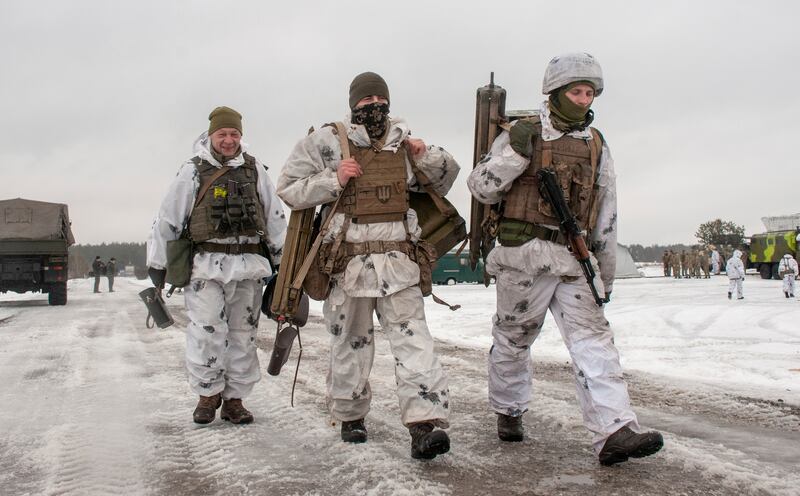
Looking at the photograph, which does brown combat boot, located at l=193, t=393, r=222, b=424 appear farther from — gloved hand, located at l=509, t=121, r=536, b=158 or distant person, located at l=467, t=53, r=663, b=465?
gloved hand, located at l=509, t=121, r=536, b=158

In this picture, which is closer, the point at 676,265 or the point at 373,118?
the point at 373,118

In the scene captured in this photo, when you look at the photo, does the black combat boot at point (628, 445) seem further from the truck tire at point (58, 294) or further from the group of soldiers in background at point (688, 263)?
the group of soldiers in background at point (688, 263)

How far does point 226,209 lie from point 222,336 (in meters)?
0.83

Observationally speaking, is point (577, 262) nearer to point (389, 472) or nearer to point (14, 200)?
point (389, 472)

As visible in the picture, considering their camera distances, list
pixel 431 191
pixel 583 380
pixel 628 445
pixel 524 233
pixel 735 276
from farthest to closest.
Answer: pixel 735 276 → pixel 431 191 → pixel 524 233 → pixel 583 380 → pixel 628 445

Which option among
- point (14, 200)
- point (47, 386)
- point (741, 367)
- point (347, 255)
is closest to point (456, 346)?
point (741, 367)

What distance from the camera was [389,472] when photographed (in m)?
3.14

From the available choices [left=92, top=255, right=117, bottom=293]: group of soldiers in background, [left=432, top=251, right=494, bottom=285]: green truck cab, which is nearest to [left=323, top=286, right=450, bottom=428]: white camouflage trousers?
[left=92, top=255, right=117, bottom=293]: group of soldiers in background

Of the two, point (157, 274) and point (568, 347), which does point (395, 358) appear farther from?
point (157, 274)

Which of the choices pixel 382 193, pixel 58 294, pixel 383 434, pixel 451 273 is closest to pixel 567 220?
pixel 382 193

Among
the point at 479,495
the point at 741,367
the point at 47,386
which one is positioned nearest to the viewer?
the point at 479,495

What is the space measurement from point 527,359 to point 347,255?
1.17 metres

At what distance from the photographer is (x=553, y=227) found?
11.6 feet

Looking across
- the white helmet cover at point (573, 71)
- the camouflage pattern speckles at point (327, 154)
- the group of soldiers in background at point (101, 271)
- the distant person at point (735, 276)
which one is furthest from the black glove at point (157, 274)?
the group of soldiers in background at point (101, 271)
